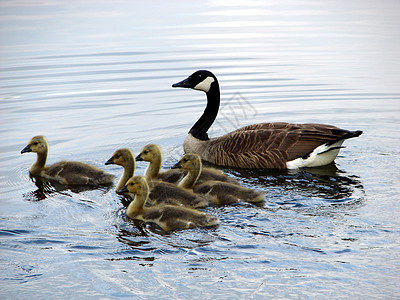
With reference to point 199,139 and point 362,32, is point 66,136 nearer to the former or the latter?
point 199,139

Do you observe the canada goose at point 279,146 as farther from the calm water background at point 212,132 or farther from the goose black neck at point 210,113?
the goose black neck at point 210,113

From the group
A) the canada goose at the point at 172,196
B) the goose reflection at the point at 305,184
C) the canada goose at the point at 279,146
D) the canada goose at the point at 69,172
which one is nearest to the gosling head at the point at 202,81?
the canada goose at the point at 279,146

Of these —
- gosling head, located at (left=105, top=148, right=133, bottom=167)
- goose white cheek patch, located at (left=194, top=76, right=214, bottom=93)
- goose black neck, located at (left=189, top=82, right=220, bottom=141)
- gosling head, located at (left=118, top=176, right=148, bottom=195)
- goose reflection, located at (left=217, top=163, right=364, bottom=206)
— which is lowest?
goose reflection, located at (left=217, top=163, right=364, bottom=206)

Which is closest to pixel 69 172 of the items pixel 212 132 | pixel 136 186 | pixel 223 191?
pixel 136 186

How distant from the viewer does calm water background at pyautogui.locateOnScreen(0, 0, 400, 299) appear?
6355 millimetres

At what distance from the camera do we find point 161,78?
17.9 m

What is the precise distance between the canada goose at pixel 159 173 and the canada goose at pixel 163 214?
43.7 inches

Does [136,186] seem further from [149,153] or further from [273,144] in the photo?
[273,144]

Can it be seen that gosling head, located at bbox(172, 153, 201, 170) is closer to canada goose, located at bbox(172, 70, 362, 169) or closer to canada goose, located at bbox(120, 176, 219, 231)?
canada goose, located at bbox(120, 176, 219, 231)

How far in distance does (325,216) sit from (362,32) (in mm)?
17842

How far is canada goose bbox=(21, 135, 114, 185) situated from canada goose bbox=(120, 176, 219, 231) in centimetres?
155

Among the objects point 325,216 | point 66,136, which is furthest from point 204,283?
point 66,136

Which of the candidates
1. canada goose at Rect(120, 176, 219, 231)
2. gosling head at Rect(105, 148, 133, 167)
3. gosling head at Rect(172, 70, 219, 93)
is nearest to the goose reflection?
canada goose at Rect(120, 176, 219, 231)

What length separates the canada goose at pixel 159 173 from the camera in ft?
30.2
